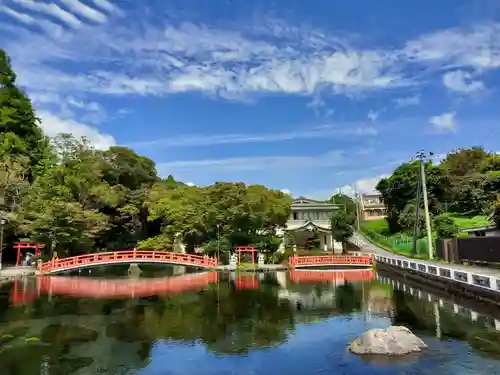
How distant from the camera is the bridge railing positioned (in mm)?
36312

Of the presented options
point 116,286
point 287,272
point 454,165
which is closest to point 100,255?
point 116,286

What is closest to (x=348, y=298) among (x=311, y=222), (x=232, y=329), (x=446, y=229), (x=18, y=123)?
(x=232, y=329)

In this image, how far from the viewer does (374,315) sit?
1683 cm

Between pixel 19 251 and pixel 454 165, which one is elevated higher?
pixel 454 165

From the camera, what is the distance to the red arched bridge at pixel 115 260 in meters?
32.1

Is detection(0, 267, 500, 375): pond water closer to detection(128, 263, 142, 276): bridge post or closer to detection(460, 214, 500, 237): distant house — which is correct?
detection(460, 214, 500, 237): distant house

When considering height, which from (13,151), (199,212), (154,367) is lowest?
(154,367)

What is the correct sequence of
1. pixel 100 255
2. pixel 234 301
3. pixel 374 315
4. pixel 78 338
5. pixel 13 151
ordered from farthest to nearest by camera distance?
1. pixel 13 151
2. pixel 100 255
3. pixel 234 301
4. pixel 374 315
5. pixel 78 338

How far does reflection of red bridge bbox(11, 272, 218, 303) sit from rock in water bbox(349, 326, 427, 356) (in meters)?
15.4

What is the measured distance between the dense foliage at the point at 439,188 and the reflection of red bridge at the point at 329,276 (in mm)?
16045

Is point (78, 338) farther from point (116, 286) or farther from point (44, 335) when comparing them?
point (116, 286)

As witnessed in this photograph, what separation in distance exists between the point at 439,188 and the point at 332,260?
21.5 m

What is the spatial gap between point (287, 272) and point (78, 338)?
22.2 meters

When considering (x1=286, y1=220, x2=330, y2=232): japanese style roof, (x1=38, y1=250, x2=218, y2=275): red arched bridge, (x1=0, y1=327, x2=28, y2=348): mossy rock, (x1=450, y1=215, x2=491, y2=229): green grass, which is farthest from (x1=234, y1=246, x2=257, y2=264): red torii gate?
(x1=0, y1=327, x2=28, y2=348): mossy rock
